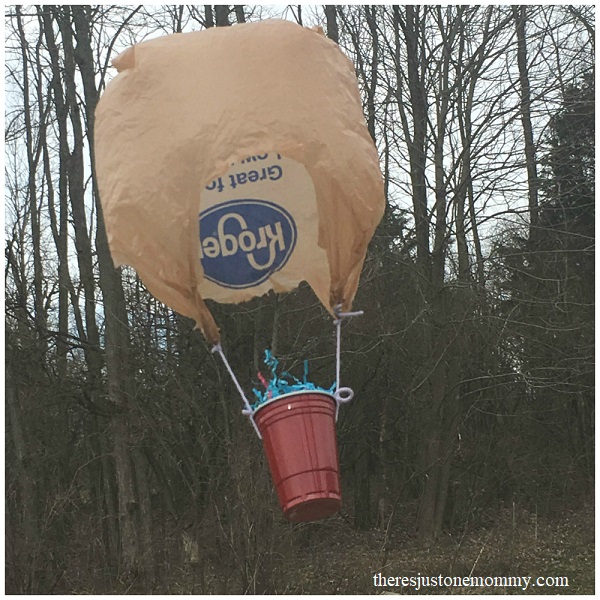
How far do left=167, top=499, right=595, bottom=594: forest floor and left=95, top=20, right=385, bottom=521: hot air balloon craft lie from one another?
13.8 feet

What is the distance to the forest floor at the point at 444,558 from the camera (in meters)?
8.74

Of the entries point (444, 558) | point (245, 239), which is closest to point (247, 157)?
point (245, 239)

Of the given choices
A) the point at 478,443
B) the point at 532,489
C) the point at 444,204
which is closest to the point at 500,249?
the point at 444,204

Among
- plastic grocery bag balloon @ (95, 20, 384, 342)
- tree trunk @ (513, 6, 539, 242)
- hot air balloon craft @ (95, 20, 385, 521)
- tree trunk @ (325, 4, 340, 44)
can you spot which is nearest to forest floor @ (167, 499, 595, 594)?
tree trunk @ (513, 6, 539, 242)

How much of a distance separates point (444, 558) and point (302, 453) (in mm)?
7057

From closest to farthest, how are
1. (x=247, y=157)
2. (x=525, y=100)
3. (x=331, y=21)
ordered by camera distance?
(x=247, y=157)
(x=525, y=100)
(x=331, y=21)

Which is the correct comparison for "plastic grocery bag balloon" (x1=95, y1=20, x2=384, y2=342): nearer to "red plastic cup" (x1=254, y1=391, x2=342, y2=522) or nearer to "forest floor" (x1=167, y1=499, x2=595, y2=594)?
"red plastic cup" (x1=254, y1=391, x2=342, y2=522)

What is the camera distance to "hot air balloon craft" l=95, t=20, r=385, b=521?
3.71 metres

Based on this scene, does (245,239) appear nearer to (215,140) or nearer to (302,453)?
(215,140)

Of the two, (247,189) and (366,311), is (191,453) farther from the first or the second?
(247,189)

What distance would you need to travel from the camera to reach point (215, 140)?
3723mm

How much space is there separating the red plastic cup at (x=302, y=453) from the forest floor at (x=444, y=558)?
13.4 ft

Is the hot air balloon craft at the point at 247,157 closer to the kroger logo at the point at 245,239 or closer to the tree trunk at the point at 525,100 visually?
the kroger logo at the point at 245,239

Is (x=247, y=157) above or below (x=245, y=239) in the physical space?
above
